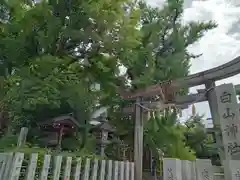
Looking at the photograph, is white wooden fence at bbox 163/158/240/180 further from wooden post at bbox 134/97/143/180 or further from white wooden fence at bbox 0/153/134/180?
wooden post at bbox 134/97/143/180

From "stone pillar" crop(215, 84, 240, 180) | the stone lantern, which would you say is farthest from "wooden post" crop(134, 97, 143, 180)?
"stone pillar" crop(215, 84, 240, 180)

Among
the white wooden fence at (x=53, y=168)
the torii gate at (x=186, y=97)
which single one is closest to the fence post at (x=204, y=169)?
the white wooden fence at (x=53, y=168)

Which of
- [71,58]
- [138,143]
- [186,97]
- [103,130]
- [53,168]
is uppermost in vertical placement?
[71,58]

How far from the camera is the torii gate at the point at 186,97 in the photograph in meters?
5.90

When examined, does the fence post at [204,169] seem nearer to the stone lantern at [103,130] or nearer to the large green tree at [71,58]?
the large green tree at [71,58]

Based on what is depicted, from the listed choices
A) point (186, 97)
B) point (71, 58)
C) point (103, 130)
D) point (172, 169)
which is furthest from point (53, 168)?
point (103, 130)

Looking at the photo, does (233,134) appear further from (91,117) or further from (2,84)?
(2,84)

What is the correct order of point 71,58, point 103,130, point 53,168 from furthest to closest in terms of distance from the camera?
1. point 103,130
2. point 71,58
3. point 53,168

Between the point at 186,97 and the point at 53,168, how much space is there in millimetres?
4601

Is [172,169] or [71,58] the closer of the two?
[172,169]

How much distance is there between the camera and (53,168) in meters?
3.68

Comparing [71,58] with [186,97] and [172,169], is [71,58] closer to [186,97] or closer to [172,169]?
[186,97]

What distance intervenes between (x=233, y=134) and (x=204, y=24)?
7.20m

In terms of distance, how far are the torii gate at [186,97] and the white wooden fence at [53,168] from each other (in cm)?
172
